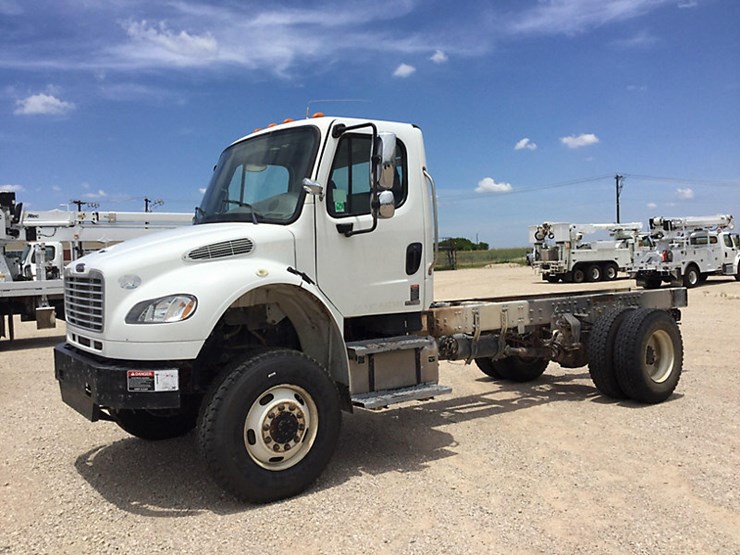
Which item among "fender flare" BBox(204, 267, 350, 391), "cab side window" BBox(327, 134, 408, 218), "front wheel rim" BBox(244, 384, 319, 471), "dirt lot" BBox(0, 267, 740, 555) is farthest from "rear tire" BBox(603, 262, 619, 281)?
"front wheel rim" BBox(244, 384, 319, 471)

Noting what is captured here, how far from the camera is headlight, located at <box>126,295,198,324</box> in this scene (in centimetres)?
449

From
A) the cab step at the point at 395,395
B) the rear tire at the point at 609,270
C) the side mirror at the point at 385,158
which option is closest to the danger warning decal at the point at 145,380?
the cab step at the point at 395,395

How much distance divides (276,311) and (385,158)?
153cm

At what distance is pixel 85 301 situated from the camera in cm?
496

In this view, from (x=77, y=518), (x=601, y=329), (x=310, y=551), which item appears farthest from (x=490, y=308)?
(x=77, y=518)

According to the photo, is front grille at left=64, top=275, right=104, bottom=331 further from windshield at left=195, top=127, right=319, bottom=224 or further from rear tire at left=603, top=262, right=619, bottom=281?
rear tire at left=603, top=262, right=619, bottom=281

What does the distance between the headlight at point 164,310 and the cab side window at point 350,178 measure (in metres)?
1.45

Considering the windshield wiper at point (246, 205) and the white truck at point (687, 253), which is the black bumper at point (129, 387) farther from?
the white truck at point (687, 253)

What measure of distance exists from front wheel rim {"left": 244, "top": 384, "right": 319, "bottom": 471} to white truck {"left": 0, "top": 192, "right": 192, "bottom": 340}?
35.7 ft

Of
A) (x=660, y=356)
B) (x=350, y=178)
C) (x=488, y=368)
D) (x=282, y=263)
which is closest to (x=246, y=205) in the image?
(x=282, y=263)

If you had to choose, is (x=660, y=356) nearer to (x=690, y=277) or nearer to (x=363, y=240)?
(x=363, y=240)

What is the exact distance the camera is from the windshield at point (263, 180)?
540 cm

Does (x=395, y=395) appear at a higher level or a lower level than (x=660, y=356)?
higher

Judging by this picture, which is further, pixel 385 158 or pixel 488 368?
pixel 488 368
